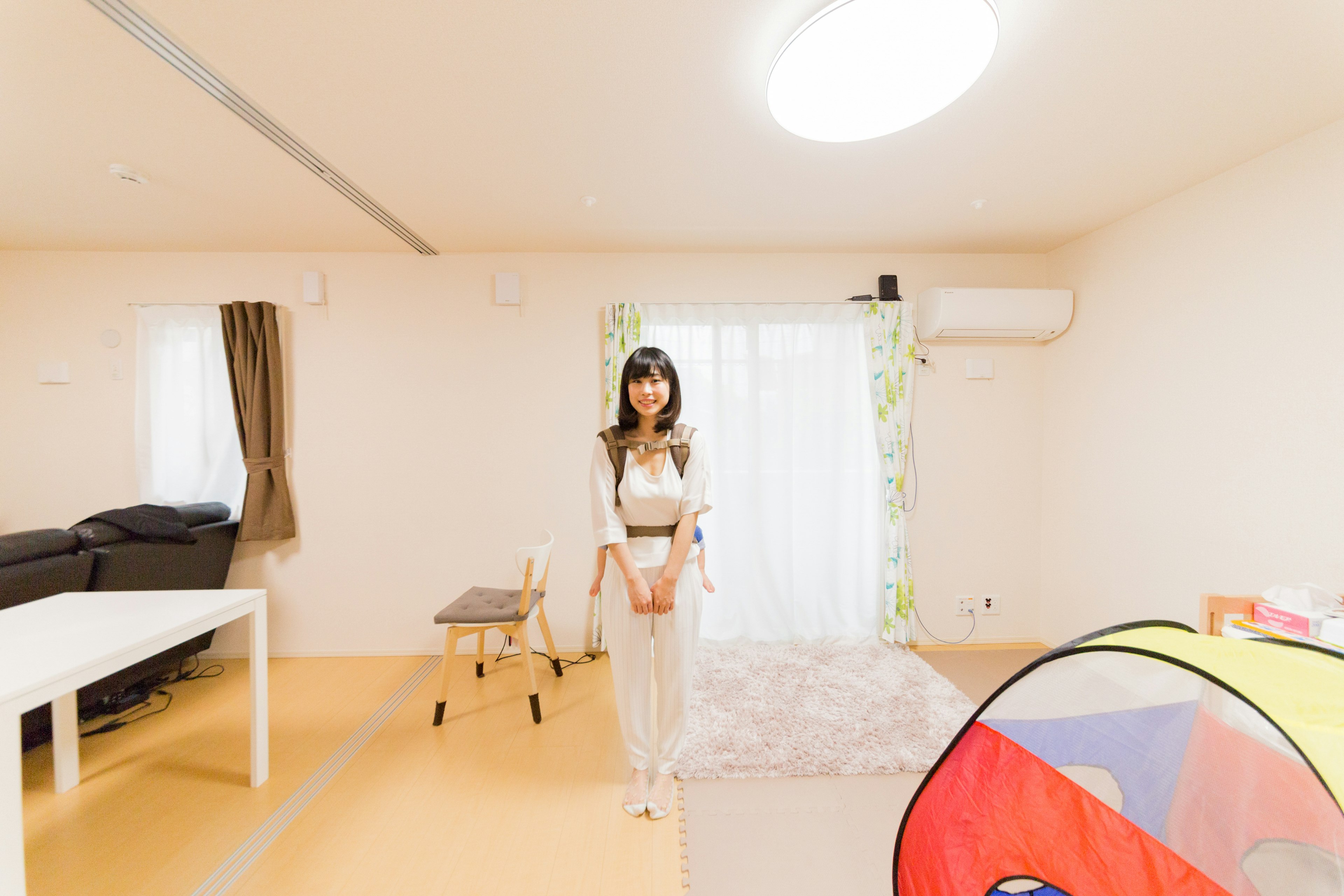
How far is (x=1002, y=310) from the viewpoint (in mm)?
2764

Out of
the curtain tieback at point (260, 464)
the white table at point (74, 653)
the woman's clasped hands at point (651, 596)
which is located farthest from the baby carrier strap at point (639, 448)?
the curtain tieback at point (260, 464)

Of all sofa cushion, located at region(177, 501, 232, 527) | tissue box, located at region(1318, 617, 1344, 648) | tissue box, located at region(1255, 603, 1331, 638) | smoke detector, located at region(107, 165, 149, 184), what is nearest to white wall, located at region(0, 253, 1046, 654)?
sofa cushion, located at region(177, 501, 232, 527)

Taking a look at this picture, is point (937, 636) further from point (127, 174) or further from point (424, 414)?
point (127, 174)

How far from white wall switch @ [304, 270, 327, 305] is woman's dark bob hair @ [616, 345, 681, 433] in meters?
2.26

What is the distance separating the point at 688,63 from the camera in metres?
1.38

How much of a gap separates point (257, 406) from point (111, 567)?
1.00 meters

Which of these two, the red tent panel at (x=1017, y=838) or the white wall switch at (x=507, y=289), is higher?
the white wall switch at (x=507, y=289)

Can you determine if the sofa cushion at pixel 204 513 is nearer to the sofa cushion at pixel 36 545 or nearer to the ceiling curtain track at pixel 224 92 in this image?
the sofa cushion at pixel 36 545

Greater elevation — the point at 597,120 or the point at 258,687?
the point at 597,120

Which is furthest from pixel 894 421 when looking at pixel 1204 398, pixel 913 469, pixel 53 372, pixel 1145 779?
pixel 53 372

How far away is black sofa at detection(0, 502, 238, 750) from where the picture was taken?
1.83 meters

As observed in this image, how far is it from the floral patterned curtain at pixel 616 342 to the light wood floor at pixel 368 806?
2.93ft

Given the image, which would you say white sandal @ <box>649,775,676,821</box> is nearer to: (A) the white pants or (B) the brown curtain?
(A) the white pants

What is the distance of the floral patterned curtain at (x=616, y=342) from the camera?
9.29 feet
